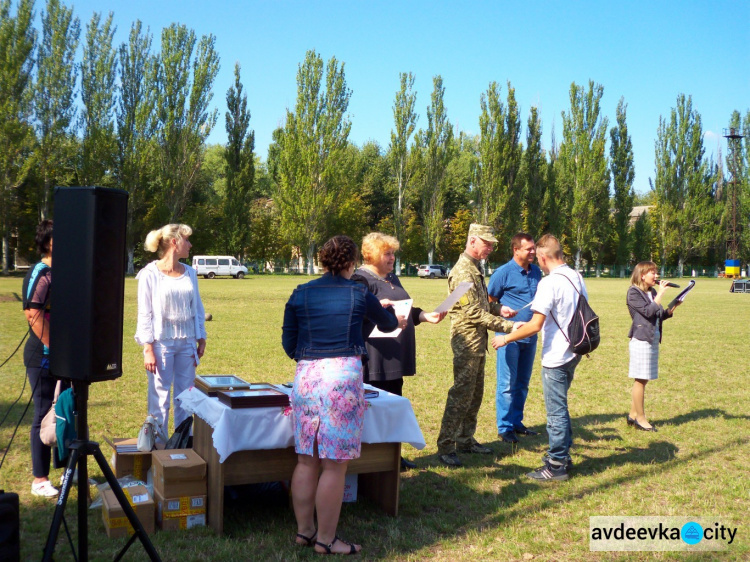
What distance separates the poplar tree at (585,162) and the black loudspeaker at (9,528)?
58719mm

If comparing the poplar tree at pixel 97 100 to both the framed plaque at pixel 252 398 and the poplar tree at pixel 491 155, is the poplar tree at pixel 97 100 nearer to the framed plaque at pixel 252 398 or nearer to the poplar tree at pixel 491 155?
the poplar tree at pixel 491 155

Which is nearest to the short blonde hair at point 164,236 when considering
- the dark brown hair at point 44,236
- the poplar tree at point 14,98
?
the dark brown hair at point 44,236

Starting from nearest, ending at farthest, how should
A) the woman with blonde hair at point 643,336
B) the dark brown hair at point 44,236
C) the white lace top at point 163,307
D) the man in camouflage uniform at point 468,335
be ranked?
the dark brown hair at point 44,236, the white lace top at point 163,307, the man in camouflage uniform at point 468,335, the woman with blonde hair at point 643,336

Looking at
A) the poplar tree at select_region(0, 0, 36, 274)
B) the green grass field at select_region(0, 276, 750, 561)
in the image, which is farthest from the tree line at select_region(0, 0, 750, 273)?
the green grass field at select_region(0, 276, 750, 561)

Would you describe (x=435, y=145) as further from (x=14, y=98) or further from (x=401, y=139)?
(x=14, y=98)

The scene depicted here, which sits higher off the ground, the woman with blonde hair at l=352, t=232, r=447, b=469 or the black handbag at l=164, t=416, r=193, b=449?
the woman with blonde hair at l=352, t=232, r=447, b=469

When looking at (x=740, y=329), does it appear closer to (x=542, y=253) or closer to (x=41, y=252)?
(x=542, y=253)

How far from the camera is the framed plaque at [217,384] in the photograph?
4250 mm

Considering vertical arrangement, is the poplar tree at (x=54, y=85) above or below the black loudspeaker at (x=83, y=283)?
above

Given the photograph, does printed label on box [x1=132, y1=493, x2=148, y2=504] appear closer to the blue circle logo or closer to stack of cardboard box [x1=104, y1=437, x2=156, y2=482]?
stack of cardboard box [x1=104, y1=437, x2=156, y2=482]

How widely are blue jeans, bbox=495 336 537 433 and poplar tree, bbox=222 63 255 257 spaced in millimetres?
47645

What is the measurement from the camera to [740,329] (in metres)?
16.5

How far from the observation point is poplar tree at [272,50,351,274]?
5047cm

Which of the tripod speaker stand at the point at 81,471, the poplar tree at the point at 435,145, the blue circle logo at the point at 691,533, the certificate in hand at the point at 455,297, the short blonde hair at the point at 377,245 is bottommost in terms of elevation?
the blue circle logo at the point at 691,533
